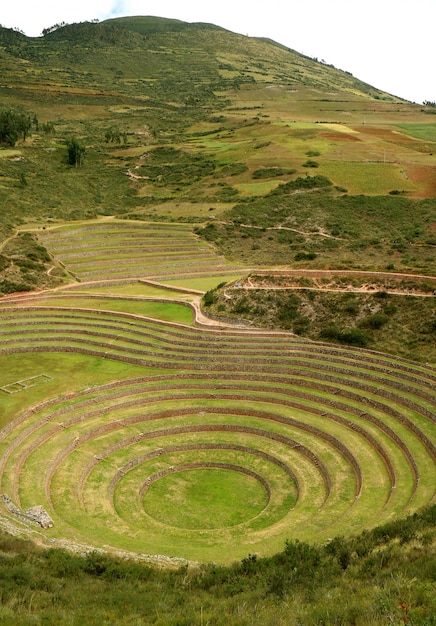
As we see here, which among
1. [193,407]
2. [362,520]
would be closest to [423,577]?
[362,520]

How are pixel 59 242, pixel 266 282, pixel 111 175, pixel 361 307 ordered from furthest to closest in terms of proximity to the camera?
pixel 111 175 → pixel 59 242 → pixel 266 282 → pixel 361 307

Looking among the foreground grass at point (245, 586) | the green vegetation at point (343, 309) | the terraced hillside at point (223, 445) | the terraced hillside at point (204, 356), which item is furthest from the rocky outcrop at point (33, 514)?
the green vegetation at point (343, 309)

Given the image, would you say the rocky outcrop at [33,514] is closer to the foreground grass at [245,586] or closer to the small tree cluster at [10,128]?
the foreground grass at [245,586]

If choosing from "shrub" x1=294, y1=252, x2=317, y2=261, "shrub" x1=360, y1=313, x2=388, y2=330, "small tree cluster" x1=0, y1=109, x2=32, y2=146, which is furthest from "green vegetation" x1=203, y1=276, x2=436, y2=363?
"small tree cluster" x1=0, y1=109, x2=32, y2=146

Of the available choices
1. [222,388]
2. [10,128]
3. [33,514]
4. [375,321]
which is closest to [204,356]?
[222,388]

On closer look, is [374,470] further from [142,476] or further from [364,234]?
[364,234]

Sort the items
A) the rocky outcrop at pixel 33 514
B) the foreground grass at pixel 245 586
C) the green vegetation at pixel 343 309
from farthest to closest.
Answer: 1. the green vegetation at pixel 343 309
2. the rocky outcrop at pixel 33 514
3. the foreground grass at pixel 245 586
